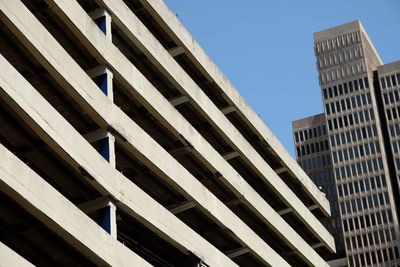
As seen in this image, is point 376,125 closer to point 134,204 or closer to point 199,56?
point 199,56

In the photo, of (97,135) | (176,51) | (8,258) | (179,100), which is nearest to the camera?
(8,258)

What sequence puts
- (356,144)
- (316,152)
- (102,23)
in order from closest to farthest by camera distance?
(102,23)
(356,144)
(316,152)

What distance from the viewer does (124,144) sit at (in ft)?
118

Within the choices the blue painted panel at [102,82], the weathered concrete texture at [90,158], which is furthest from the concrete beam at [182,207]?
the blue painted panel at [102,82]

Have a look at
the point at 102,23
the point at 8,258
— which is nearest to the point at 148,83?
the point at 102,23

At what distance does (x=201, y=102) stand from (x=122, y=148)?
864cm

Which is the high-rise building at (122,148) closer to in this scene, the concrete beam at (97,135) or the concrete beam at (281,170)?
the concrete beam at (97,135)

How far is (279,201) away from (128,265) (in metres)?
22.5

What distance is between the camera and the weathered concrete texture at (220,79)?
43.6 m

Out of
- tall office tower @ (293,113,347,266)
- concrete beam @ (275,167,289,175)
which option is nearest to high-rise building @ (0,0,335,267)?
concrete beam @ (275,167,289,175)

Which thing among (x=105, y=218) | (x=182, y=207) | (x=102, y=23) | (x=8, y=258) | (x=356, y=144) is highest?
(x=356, y=144)

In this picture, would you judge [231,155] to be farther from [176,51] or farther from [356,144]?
[356,144]

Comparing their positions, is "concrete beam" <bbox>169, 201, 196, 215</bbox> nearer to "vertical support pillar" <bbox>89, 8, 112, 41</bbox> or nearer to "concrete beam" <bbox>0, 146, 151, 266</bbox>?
"concrete beam" <bbox>0, 146, 151, 266</bbox>

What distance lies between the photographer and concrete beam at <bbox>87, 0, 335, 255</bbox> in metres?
39.5
